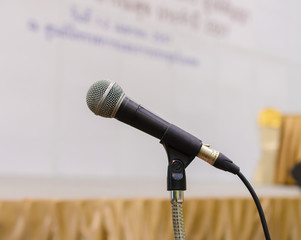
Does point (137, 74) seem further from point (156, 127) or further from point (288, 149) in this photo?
point (156, 127)

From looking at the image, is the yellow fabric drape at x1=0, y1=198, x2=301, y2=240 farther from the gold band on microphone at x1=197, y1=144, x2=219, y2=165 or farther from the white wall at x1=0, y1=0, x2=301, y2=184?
the white wall at x1=0, y1=0, x2=301, y2=184

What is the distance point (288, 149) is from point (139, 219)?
850mm

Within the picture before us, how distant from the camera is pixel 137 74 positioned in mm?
2229

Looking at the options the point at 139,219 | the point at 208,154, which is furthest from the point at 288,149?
the point at 208,154

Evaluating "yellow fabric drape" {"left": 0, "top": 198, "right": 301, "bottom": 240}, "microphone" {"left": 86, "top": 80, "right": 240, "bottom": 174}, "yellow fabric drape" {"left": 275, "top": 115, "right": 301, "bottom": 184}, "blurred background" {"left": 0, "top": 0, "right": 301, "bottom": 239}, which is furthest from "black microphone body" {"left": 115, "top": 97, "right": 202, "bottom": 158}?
"yellow fabric drape" {"left": 275, "top": 115, "right": 301, "bottom": 184}

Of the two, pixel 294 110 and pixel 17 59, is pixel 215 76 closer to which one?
pixel 294 110

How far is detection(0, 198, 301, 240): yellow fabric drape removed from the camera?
0.86 m

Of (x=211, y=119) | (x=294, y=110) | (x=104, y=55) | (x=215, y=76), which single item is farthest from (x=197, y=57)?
(x=294, y=110)

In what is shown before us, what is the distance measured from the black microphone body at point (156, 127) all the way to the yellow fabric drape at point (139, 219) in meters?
0.43

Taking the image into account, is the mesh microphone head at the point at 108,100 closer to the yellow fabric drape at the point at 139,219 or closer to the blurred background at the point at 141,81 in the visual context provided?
the yellow fabric drape at the point at 139,219

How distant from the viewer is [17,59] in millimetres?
1832

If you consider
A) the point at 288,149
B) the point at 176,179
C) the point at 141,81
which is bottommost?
the point at 288,149

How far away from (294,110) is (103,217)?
7.76ft

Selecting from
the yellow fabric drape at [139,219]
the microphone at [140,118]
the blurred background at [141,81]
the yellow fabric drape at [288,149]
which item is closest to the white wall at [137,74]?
the blurred background at [141,81]
